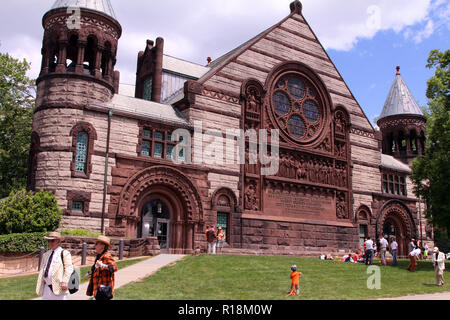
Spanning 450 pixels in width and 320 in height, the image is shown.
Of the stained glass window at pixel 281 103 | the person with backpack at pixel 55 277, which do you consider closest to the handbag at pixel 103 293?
the person with backpack at pixel 55 277

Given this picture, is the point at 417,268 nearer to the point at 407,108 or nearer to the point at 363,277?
the point at 363,277

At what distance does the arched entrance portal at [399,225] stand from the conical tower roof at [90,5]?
1065 inches

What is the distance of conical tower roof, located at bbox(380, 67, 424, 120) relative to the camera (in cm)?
4594

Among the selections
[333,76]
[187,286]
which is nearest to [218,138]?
[333,76]

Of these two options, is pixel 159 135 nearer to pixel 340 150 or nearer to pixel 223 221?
pixel 223 221

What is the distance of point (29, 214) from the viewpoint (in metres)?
23.1

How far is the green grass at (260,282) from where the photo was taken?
45.2ft

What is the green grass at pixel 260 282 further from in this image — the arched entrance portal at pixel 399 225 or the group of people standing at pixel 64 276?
the arched entrance portal at pixel 399 225

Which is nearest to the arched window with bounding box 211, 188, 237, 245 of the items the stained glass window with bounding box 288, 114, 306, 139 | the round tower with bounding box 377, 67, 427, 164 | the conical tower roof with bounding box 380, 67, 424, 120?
the stained glass window with bounding box 288, 114, 306, 139

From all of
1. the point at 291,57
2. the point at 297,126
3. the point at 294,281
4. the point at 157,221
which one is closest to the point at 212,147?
the point at 157,221

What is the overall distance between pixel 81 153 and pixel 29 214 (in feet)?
15.6

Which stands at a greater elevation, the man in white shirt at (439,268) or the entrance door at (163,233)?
the entrance door at (163,233)

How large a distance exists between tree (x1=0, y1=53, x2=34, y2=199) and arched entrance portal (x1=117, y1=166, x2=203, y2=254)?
18.4m
